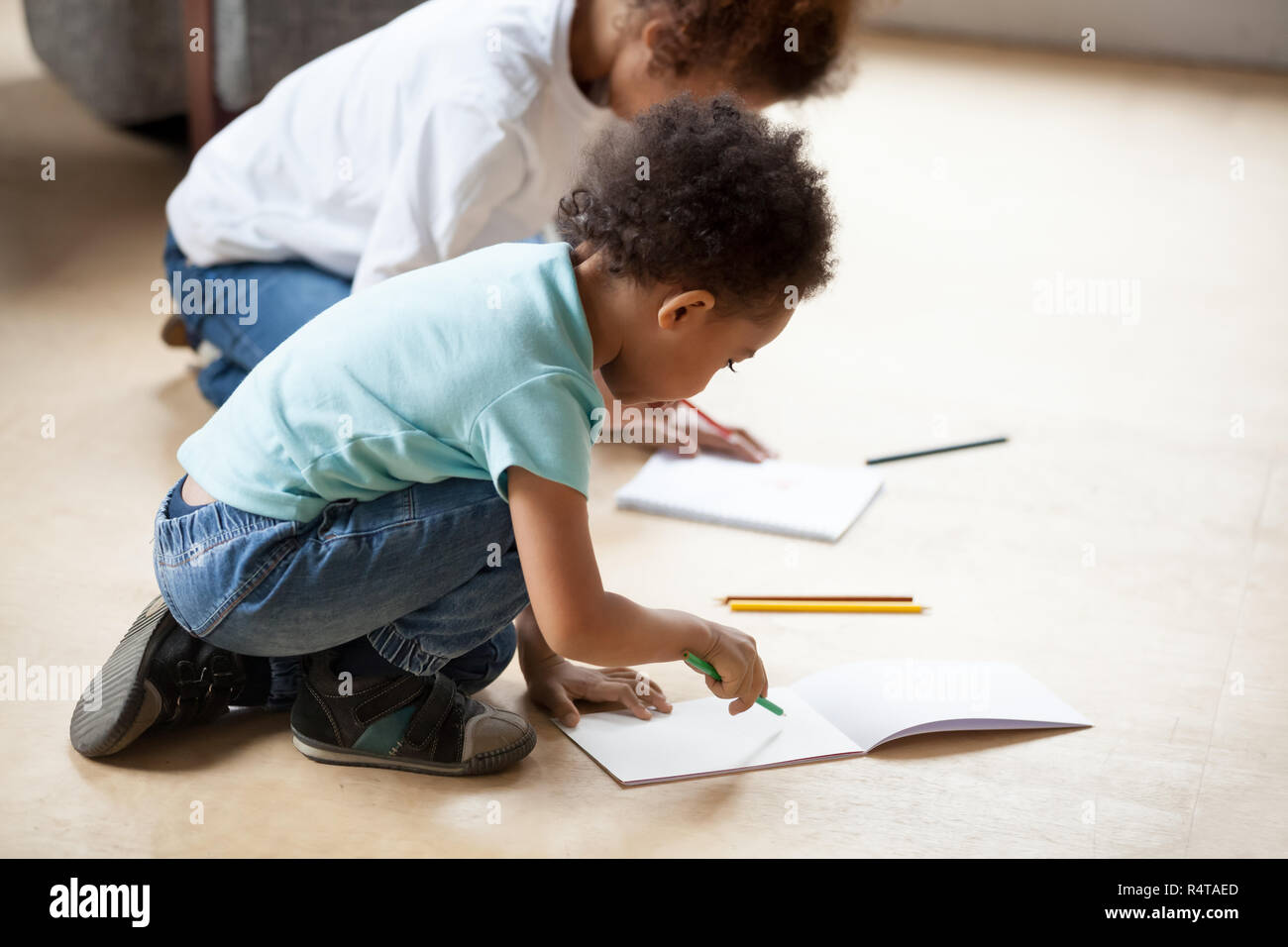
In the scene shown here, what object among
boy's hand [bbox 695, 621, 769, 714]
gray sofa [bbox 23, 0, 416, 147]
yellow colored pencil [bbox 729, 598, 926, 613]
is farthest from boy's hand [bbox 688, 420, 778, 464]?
gray sofa [bbox 23, 0, 416, 147]

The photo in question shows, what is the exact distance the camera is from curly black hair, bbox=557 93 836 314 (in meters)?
0.96

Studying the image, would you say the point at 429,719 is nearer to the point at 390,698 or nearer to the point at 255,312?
the point at 390,698

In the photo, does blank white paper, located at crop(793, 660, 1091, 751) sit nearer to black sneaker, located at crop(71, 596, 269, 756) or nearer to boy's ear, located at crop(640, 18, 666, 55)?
black sneaker, located at crop(71, 596, 269, 756)

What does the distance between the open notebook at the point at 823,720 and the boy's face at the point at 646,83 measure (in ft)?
2.02

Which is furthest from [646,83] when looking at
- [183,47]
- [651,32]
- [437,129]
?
[183,47]

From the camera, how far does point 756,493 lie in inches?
61.7

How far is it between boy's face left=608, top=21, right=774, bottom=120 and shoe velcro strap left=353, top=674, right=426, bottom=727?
2.21 feet

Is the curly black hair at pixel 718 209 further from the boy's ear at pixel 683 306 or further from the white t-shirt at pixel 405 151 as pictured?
the white t-shirt at pixel 405 151

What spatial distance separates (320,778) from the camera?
1085 millimetres

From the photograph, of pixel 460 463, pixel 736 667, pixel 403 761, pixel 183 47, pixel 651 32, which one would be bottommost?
pixel 403 761

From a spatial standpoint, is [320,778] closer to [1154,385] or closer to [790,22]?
[790,22]

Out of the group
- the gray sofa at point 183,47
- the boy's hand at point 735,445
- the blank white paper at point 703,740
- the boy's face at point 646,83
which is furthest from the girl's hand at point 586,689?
the gray sofa at point 183,47

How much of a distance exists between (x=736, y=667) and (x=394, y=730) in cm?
28

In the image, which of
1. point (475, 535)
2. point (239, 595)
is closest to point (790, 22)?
point (475, 535)
